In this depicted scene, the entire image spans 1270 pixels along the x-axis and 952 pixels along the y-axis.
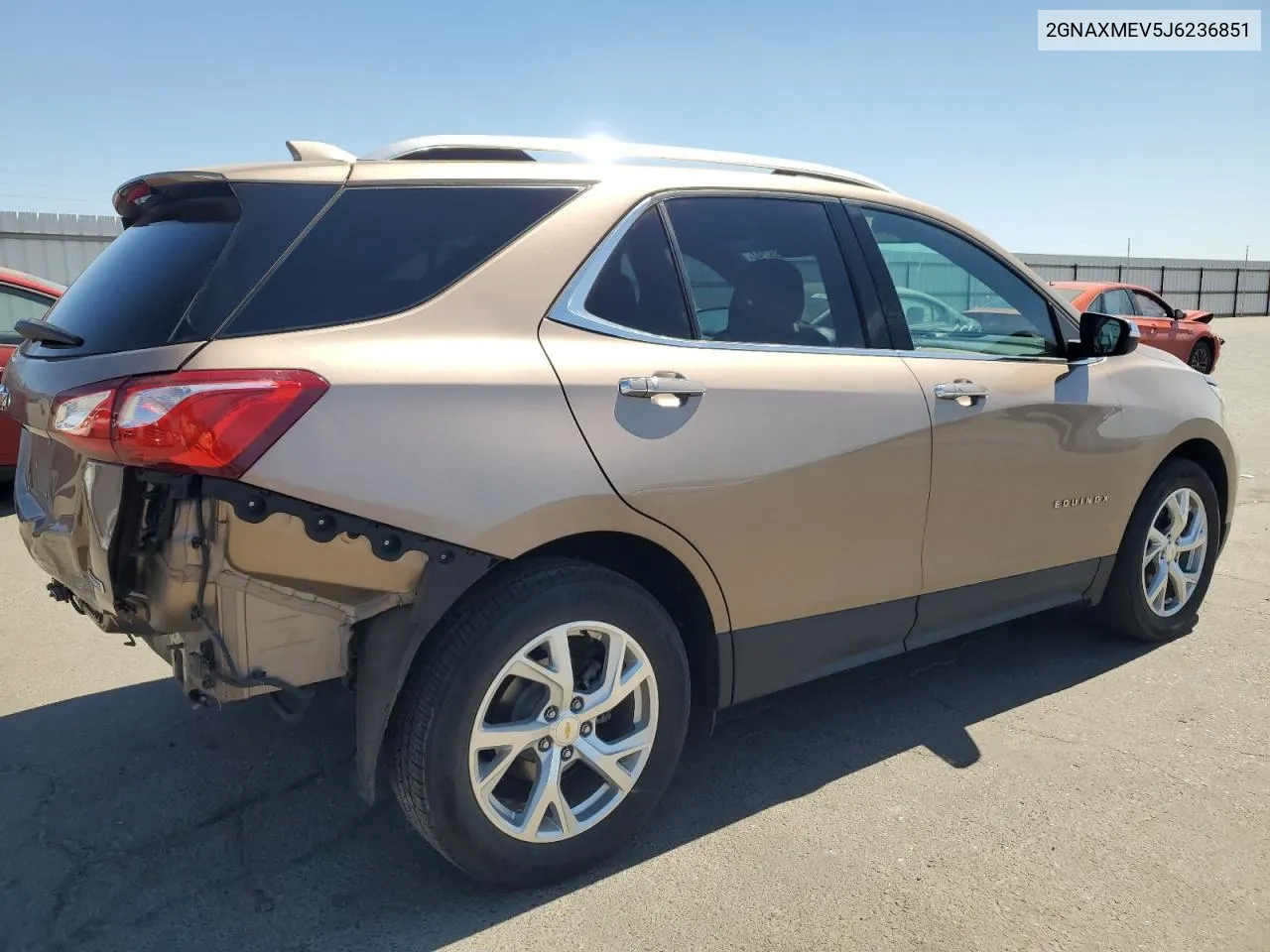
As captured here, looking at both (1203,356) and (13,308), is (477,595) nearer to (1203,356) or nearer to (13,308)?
(13,308)

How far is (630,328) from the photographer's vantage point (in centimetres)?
262

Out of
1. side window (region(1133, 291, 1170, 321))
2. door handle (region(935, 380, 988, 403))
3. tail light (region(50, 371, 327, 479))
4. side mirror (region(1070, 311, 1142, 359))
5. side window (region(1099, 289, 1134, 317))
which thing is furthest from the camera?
side window (region(1133, 291, 1170, 321))

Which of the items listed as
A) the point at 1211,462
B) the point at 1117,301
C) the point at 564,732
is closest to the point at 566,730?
the point at 564,732

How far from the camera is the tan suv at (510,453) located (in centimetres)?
216

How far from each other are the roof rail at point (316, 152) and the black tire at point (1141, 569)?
133 inches

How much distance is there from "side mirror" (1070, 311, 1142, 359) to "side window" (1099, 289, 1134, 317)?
1049 cm

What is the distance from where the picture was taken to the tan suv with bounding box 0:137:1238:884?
216cm

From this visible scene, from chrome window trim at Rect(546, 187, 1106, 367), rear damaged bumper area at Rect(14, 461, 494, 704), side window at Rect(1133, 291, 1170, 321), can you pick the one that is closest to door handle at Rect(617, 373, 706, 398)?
chrome window trim at Rect(546, 187, 1106, 367)

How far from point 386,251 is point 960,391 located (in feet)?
6.34

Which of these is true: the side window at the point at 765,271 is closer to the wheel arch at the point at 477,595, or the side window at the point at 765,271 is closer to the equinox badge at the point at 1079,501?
the wheel arch at the point at 477,595

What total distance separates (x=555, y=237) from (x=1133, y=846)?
7.65ft

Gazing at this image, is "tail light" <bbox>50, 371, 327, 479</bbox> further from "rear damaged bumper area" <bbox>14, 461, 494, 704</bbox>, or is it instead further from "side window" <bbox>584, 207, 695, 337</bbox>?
"side window" <bbox>584, 207, 695, 337</bbox>

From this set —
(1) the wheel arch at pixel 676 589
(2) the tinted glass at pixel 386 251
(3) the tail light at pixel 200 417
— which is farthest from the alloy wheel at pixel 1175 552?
(3) the tail light at pixel 200 417

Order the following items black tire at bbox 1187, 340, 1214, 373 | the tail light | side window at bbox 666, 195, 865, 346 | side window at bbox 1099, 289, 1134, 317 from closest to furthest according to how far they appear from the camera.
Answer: the tail light, side window at bbox 666, 195, 865, 346, side window at bbox 1099, 289, 1134, 317, black tire at bbox 1187, 340, 1214, 373
